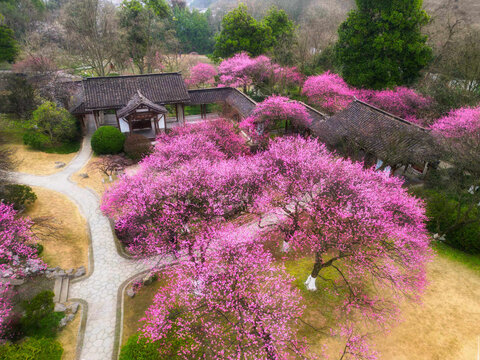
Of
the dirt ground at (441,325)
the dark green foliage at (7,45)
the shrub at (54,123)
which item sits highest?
the dark green foliage at (7,45)

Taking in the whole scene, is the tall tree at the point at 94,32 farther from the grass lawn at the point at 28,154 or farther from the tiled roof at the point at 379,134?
the tiled roof at the point at 379,134

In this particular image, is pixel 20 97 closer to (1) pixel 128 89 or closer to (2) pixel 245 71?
(1) pixel 128 89

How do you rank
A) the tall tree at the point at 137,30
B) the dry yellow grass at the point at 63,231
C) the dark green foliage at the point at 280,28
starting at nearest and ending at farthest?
1. the dry yellow grass at the point at 63,231
2. the tall tree at the point at 137,30
3. the dark green foliage at the point at 280,28

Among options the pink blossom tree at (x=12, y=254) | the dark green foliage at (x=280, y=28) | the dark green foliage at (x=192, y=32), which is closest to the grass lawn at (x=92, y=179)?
the pink blossom tree at (x=12, y=254)

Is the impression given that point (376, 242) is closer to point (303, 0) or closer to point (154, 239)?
point (154, 239)

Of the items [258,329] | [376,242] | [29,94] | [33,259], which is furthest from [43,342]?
[29,94]

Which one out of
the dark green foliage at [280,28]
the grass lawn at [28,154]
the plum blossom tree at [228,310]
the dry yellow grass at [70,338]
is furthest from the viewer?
the dark green foliage at [280,28]

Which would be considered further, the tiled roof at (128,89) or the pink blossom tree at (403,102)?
the tiled roof at (128,89)
